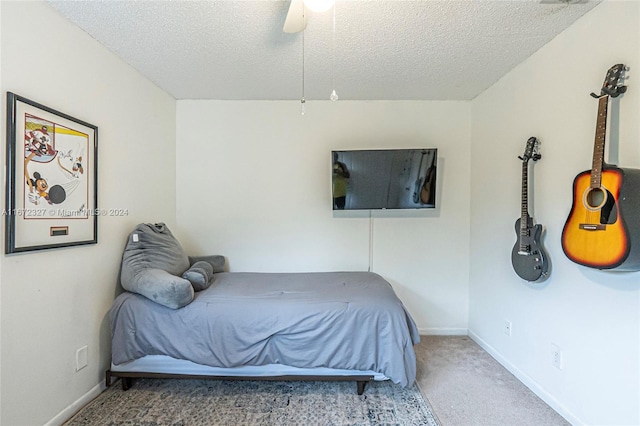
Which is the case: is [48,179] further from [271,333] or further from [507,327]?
[507,327]

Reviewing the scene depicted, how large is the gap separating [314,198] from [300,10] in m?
1.90

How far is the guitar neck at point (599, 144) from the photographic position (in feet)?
5.00

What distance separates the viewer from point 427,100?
10.4 feet

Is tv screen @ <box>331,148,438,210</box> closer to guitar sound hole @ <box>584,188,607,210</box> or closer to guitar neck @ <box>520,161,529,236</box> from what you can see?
guitar neck @ <box>520,161,529,236</box>

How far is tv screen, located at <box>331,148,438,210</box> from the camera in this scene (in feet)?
9.73

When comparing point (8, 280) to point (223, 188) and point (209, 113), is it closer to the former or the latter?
point (223, 188)

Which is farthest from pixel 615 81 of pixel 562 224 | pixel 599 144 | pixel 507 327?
pixel 507 327

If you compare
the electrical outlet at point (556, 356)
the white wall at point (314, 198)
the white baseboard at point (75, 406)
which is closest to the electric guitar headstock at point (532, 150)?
the white wall at point (314, 198)

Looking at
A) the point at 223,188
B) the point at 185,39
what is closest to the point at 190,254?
the point at 223,188

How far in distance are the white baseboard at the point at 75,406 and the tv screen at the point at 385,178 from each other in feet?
7.80

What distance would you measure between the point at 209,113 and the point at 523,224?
302 centimetres

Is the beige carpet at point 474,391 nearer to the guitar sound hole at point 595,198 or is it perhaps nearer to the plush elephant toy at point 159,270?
the guitar sound hole at point 595,198

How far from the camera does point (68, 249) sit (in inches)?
73.8

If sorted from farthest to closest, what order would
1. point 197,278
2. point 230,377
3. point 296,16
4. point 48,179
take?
point 197,278 < point 230,377 < point 48,179 < point 296,16
